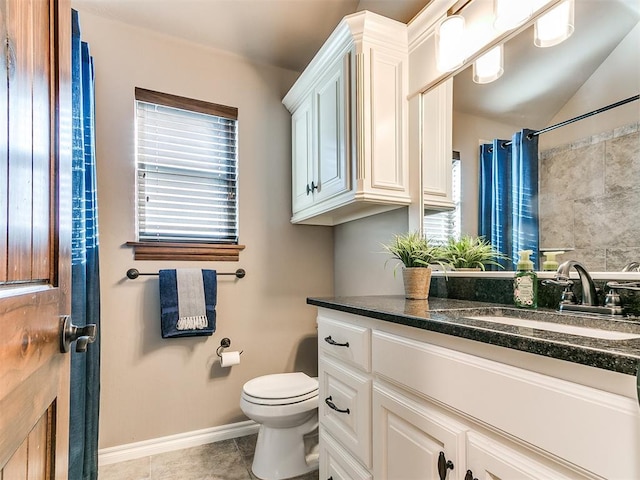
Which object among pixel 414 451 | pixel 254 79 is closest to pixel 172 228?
pixel 254 79

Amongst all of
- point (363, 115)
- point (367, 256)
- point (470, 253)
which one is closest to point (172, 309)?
point (367, 256)

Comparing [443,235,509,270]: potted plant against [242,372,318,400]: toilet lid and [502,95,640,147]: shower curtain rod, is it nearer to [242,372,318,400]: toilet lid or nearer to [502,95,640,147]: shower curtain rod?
[502,95,640,147]: shower curtain rod

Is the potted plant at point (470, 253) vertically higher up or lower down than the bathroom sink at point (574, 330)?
higher up

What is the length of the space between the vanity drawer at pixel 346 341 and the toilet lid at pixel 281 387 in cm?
43

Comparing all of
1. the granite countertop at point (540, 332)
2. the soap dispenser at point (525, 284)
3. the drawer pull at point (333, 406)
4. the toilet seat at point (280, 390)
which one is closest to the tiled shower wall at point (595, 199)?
the soap dispenser at point (525, 284)

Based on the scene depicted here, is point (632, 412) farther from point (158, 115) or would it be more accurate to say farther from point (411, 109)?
point (158, 115)

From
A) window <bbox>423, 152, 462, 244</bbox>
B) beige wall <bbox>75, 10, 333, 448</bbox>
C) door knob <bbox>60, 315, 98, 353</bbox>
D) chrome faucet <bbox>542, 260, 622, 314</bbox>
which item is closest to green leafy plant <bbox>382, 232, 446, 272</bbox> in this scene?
window <bbox>423, 152, 462, 244</bbox>

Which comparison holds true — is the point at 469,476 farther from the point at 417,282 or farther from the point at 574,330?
the point at 417,282

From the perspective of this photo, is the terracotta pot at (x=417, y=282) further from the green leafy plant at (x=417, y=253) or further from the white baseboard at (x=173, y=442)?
the white baseboard at (x=173, y=442)

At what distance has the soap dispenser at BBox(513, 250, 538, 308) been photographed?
1197 millimetres

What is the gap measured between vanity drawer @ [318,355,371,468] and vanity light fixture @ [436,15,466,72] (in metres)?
1.36

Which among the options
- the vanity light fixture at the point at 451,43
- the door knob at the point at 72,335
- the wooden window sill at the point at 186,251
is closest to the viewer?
the door knob at the point at 72,335

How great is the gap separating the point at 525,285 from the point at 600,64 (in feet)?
2.46

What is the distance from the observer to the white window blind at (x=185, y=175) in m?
2.12
